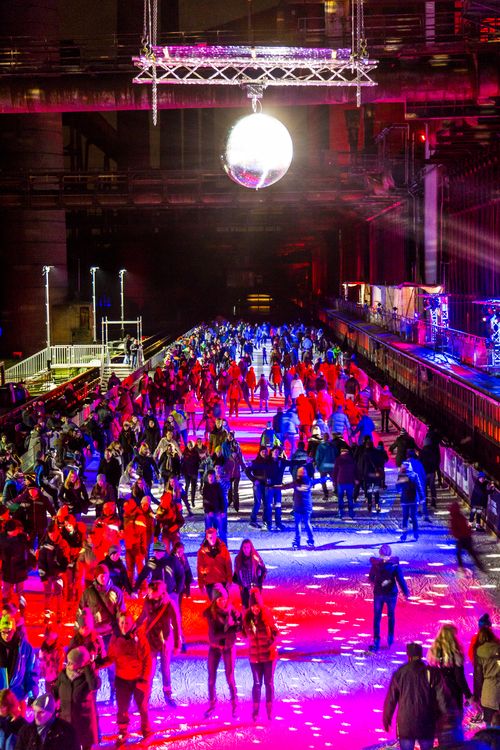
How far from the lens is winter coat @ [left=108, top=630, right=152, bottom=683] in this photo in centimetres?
757

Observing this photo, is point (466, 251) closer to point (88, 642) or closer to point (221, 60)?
point (221, 60)

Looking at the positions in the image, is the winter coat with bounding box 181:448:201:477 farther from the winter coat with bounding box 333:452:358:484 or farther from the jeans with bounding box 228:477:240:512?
the winter coat with bounding box 333:452:358:484

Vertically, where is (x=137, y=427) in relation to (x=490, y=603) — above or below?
above

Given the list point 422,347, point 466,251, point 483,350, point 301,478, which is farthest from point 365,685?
point 466,251

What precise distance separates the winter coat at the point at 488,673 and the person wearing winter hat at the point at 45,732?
2.76 m

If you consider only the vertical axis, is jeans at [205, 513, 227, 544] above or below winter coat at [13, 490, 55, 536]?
below

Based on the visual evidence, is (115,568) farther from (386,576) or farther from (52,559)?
(386,576)

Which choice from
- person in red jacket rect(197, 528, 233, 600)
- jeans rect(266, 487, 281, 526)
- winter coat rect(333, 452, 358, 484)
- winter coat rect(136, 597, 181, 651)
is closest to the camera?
winter coat rect(136, 597, 181, 651)

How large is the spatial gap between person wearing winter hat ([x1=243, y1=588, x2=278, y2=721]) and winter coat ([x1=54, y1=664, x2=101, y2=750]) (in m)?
1.42

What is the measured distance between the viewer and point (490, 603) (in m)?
11.1

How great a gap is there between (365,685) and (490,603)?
2.79 m

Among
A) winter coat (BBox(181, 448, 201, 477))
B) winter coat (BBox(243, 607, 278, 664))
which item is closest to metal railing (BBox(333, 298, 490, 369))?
winter coat (BBox(181, 448, 201, 477))

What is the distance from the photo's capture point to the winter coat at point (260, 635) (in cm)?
793

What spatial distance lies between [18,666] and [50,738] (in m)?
1.73
